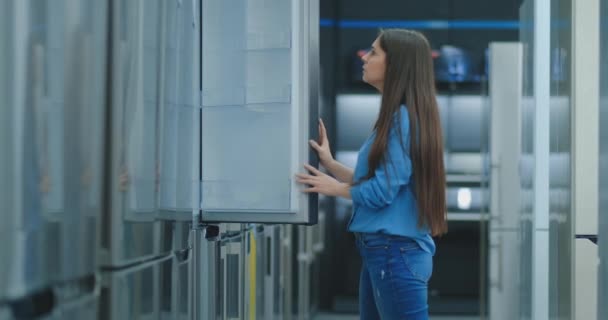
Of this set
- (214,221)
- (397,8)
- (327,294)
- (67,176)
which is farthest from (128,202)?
(397,8)

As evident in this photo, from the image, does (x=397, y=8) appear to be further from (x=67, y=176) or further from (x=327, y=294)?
(x=67, y=176)

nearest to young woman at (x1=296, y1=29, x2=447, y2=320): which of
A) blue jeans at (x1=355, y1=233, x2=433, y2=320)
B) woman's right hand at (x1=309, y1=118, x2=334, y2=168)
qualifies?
blue jeans at (x1=355, y1=233, x2=433, y2=320)

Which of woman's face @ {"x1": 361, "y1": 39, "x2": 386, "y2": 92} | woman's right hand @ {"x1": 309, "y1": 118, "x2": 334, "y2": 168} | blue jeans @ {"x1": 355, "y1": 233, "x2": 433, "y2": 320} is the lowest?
blue jeans @ {"x1": 355, "y1": 233, "x2": 433, "y2": 320}

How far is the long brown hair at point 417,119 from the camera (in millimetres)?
2594

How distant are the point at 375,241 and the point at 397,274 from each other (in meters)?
0.11

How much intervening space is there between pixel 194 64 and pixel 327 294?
5.40m

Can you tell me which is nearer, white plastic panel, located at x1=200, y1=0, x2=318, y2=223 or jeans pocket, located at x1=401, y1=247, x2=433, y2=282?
jeans pocket, located at x1=401, y1=247, x2=433, y2=282

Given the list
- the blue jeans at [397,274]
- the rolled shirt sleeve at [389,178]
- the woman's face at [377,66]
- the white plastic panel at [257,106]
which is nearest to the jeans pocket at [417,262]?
the blue jeans at [397,274]

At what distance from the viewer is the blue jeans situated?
8.38 feet

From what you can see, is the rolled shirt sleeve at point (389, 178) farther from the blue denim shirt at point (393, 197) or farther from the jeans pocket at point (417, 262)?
the jeans pocket at point (417, 262)

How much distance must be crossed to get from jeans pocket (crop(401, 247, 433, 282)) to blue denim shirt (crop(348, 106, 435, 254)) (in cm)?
2

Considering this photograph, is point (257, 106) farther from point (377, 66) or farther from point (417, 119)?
point (417, 119)

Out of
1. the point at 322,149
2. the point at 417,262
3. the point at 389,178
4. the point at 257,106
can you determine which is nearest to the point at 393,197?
the point at 389,178

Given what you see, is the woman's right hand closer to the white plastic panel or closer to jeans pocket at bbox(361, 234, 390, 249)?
the white plastic panel
